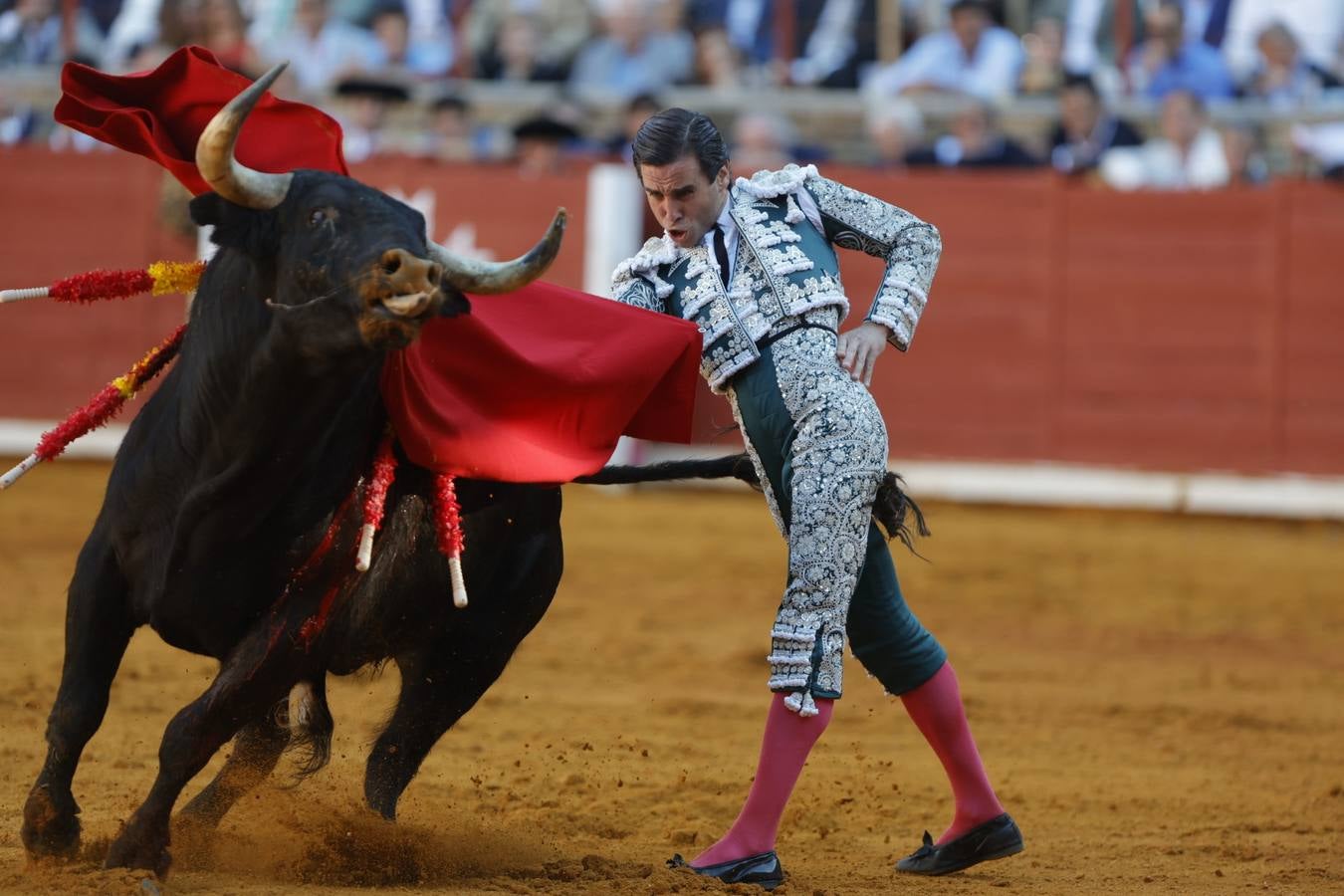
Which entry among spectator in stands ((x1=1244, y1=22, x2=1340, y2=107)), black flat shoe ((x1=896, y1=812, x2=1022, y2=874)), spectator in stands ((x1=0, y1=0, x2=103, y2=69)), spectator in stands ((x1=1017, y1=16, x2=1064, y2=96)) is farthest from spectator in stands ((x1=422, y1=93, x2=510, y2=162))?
black flat shoe ((x1=896, y1=812, x2=1022, y2=874))

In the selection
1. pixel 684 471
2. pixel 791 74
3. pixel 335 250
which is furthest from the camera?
pixel 791 74

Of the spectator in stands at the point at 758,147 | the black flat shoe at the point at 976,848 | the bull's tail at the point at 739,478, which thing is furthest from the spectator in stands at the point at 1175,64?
the black flat shoe at the point at 976,848

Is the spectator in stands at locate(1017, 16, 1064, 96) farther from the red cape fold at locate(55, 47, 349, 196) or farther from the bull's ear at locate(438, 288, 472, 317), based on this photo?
the bull's ear at locate(438, 288, 472, 317)

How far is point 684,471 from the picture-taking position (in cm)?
357

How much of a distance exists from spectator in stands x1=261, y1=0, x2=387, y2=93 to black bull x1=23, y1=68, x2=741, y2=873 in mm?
7382

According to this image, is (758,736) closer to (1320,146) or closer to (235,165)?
(235,165)

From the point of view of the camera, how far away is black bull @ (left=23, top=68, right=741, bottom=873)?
2.77m

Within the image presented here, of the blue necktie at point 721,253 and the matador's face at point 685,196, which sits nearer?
the matador's face at point 685,196

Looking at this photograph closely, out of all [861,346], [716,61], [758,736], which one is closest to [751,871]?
[861,346]

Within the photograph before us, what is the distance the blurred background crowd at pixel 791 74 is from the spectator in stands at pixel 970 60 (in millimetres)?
11

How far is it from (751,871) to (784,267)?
999mm

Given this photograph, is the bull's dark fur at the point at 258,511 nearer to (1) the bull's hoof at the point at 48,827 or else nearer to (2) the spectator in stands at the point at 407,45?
(1) the bull's hoof at the point at 48,827

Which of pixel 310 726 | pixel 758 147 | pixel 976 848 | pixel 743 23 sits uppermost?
pixel 743 23

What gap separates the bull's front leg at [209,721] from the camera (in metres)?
2.89
